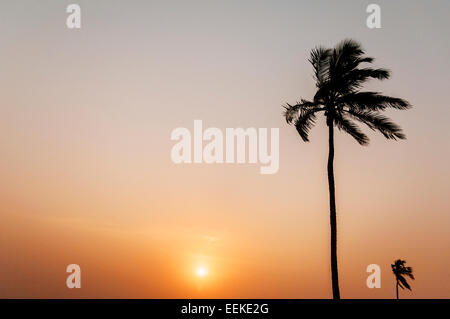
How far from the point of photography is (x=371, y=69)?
2769 centimetres

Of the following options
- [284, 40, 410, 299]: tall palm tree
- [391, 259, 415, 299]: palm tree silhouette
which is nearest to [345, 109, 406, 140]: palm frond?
[284, 40, 410, 299]: tall palm tree

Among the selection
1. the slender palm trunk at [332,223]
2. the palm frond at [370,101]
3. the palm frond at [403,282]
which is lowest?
the palm frond at [403,282]

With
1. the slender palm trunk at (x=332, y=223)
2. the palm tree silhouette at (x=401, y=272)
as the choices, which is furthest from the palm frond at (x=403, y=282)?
the slender palm trunk at (x=332, y=223)

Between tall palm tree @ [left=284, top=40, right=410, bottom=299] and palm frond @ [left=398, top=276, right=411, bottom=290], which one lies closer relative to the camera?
tall palm tree @ [left=284, top=40, right=410, bottom=299]

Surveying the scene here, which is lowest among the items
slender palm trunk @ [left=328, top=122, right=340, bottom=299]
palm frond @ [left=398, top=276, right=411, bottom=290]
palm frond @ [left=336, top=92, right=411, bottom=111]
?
palm frond @ [left=398, top=276, right=411, bottom=290]

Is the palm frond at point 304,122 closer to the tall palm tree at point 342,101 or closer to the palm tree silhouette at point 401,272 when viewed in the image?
the tall palm tree at point 342,101

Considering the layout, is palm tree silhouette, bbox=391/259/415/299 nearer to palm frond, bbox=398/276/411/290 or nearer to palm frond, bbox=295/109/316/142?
palm frond, bbox=398/276/411/290

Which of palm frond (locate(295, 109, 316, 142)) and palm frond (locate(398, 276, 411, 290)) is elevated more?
palm frond (locate(295, 109, 316, 142))

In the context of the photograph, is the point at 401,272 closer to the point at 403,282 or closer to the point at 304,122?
the point at 403,282

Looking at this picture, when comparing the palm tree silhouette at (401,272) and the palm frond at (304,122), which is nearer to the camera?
the palm frond at (304,122)

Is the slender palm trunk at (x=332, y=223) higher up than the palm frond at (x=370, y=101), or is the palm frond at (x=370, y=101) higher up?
the palm frond at (x=370, y=101)
